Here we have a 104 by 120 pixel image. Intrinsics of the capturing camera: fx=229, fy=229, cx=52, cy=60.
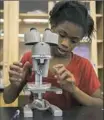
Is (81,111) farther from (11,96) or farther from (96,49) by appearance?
(96,49)

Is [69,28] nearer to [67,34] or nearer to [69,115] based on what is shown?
[67,34]

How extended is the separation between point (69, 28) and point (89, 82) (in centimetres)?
22

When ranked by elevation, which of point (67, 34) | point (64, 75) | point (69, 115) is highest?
point (67, 34)

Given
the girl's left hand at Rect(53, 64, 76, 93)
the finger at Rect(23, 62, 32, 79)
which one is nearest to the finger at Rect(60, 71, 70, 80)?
the girl's left hand at Rect(53, 64, 76, 93)

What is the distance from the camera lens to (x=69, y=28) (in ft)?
2.56

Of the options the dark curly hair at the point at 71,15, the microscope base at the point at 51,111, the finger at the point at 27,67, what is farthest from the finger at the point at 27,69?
the dark curly hair at the point at 71,15

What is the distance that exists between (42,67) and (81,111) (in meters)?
0.17

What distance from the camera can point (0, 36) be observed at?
6.73 ft

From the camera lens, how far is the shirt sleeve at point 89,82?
2.80 feet

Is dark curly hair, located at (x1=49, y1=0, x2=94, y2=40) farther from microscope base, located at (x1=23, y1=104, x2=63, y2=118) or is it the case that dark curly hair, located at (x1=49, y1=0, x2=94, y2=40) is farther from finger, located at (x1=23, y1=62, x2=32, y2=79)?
microscope base, located at (x1=23, y1=104, x2=63, y2=118)

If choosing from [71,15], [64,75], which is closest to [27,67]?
[64,75]

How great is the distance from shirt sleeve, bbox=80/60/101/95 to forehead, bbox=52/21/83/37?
16cm

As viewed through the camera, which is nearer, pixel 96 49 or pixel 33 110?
pixel 33 110

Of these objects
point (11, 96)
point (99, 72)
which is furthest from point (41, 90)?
point (99, 72)
